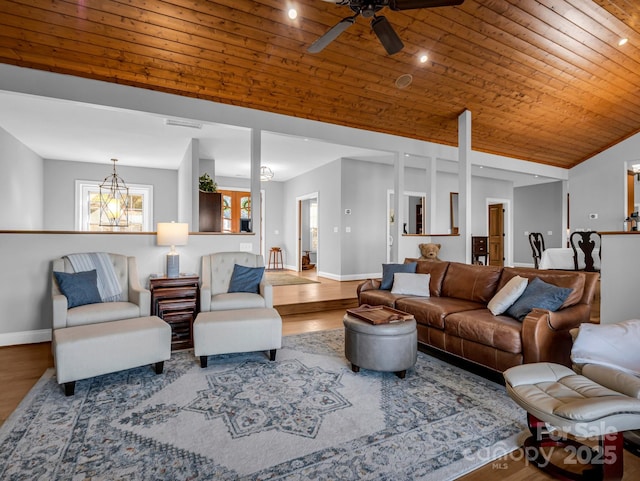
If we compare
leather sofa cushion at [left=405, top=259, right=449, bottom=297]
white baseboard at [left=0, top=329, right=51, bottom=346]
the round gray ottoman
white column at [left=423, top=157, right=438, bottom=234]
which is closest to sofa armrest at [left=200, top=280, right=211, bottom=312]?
the round gray ottoman

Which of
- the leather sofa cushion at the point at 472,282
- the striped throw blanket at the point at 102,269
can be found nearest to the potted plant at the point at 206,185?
the striped throw blanket at the point at 102,269

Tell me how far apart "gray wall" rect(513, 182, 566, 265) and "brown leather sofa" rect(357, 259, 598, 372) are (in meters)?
7.83

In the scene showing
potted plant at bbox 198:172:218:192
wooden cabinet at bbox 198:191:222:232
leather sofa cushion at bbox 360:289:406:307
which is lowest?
leather sofa cushion at bbox 360:289:406:307

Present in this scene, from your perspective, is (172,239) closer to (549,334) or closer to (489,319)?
(489,319)

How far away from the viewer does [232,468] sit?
1728 mm

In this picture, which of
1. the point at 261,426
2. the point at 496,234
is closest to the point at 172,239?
the point at 261,426

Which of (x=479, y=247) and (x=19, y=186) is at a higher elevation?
(x=19, y=186)

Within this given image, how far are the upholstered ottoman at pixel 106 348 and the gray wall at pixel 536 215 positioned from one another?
10584mm

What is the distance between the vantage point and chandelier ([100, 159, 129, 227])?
7.93m

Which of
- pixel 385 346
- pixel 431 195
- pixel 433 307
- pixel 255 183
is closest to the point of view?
pixel 385 346

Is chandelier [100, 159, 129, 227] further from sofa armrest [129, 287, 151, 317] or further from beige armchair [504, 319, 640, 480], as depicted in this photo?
beige armchair [504, 319, 640, 480]

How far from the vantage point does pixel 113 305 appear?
321 cm

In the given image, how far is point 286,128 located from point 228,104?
→ 0.87m

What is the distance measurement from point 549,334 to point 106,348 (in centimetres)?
330
